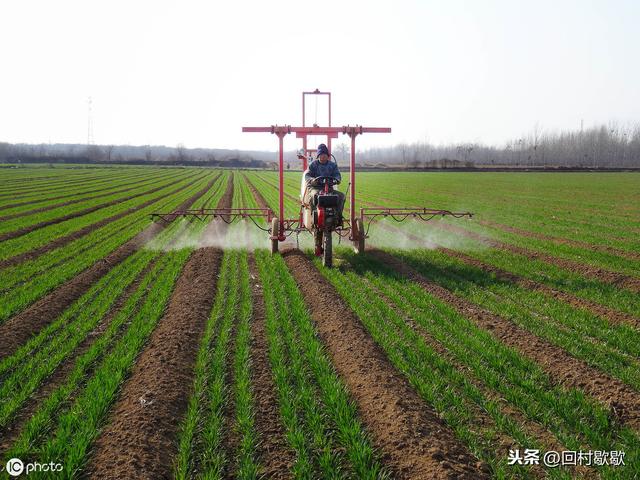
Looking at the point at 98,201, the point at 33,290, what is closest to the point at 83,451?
the point at 33,290

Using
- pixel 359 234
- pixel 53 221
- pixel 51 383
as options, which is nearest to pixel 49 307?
pixel 51 383

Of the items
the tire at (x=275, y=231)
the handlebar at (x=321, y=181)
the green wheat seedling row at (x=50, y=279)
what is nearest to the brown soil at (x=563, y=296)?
the handlebar at (x=321, y=181)

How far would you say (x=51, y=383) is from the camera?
15.3 feet

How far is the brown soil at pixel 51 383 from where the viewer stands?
379 centimetres

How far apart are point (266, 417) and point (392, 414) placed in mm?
1036

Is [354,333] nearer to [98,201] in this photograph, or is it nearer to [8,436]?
[8,436]

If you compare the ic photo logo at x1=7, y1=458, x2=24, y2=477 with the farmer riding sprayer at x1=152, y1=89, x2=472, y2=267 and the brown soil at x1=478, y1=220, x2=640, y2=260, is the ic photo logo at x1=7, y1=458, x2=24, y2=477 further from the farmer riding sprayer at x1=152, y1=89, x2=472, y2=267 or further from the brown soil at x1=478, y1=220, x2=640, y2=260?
the brown soil at x1=478, y1=220, x2=640, y2=260

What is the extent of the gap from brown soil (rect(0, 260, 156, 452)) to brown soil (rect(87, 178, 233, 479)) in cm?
67

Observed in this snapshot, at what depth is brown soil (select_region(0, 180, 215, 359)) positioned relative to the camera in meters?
5.86

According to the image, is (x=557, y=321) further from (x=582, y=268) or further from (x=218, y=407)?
(x=218, y=407)

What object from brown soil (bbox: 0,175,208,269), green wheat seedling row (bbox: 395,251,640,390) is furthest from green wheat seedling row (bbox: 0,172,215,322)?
green wheat seedling row (bbox: 395,251,640,390)

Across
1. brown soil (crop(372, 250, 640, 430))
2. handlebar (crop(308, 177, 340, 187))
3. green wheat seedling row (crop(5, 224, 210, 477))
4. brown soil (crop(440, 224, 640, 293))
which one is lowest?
green wheat seedling row (crop(5, 224, 210, 477))

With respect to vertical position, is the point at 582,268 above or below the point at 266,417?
above

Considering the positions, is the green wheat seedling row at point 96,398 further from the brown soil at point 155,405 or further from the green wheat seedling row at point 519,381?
the green wheat seedling row at point 519,381
